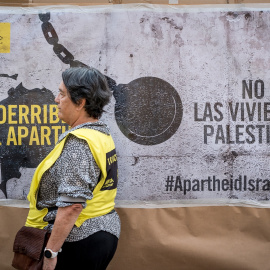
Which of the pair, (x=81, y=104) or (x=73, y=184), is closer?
(x=73, y=184)

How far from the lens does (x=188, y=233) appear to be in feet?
11.3

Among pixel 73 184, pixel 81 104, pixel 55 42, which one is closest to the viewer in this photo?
pixel 73 184

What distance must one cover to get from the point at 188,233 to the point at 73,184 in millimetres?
1393

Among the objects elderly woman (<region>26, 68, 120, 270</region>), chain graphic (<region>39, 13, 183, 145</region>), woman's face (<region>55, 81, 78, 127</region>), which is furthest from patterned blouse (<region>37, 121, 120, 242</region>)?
chain graphic (<region>39, 13, 183, 145</region>)

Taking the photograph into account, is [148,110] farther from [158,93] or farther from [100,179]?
[100,179]

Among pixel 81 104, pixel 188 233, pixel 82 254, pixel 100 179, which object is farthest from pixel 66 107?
pixel 188 233

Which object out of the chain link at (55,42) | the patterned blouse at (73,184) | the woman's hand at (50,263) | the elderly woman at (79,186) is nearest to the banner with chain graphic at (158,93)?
the chain link at (55,42)

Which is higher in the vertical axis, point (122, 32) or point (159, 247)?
point (122, 32)

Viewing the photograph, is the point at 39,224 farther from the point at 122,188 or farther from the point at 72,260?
the point at 122,188

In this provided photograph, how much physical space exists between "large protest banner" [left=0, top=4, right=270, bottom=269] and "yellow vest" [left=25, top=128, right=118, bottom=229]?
83 cm

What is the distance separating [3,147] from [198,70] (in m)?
1.54

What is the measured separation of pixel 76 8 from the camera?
135 inches

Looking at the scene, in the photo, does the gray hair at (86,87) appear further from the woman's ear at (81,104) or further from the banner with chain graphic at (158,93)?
the banner with chain graphic at (158,93)

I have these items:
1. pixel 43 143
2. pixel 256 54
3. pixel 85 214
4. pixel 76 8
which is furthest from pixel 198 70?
pixel 85 214
